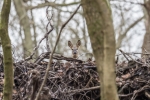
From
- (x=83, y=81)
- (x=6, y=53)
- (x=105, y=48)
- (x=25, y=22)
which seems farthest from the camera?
(x=25, y=22)

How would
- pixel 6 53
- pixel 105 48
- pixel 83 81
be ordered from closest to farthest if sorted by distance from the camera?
pixel 105 48, pixel 6 53, pixel 83 81

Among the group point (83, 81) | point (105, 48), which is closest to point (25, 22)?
point (83, 81)

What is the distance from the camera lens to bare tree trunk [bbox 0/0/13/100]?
3.09 metres

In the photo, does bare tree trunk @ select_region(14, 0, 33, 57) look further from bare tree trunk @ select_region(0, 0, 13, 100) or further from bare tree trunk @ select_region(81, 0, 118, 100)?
bare tree trunk @ select_region(81, 0, 118, 100)

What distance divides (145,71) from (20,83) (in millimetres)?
1331

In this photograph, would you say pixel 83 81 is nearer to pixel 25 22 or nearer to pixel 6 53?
pixel 6 53

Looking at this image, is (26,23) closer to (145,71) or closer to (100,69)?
(145,71)

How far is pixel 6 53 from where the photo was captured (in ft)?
10.4

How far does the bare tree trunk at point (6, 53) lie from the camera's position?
122 inches

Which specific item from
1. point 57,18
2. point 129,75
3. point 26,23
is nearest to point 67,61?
point 129,75

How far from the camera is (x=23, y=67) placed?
412cm

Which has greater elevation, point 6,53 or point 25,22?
point 25,22

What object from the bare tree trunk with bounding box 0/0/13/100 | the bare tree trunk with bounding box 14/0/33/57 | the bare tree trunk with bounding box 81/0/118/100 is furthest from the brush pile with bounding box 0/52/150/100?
the bare tree trunk with bounding box 14/0/33/57

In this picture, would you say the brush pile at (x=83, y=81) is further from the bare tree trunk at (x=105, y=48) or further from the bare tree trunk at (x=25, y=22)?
the bare tree trunk at (x=25, y=22)
